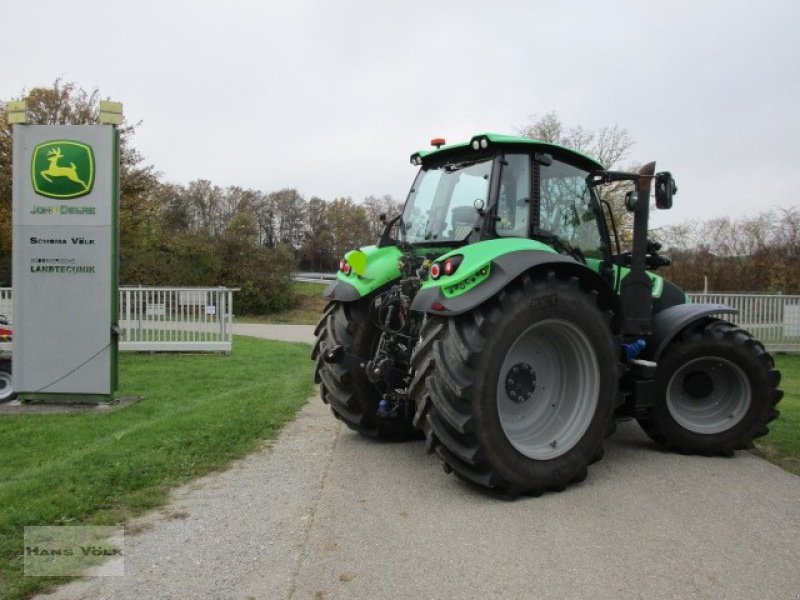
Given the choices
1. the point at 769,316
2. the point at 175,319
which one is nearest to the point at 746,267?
the point at 769,316

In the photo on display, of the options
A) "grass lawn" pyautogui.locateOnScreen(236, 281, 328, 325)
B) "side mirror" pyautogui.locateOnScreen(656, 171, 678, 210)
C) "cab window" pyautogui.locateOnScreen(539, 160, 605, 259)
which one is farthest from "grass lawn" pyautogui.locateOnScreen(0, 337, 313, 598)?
"grass lawn" pyautogui.locateOnScreen(236, 281, 328, 325)

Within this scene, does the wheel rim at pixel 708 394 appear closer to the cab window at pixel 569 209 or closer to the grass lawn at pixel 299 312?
the cab window at pixel 569 209

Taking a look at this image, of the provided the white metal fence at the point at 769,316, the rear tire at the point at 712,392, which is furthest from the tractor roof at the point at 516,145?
the white metal fence at the point at 769,316

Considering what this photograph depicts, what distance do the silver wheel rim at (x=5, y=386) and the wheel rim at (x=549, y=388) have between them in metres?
7.20

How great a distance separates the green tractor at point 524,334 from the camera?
12.7 feet

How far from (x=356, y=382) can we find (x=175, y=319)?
31.2ft

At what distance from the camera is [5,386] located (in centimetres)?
850

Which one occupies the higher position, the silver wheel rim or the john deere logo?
the john deere logo

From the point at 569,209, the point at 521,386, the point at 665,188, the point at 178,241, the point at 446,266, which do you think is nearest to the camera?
the point at 446,266

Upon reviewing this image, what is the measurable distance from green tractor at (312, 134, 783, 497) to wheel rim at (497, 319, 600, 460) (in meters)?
0.01

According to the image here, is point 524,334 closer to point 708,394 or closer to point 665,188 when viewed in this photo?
point 665,188

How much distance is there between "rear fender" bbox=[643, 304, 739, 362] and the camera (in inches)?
197

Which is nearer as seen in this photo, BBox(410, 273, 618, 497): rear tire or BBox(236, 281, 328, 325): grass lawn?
BBox(410, 273, 618, 497): rear tire

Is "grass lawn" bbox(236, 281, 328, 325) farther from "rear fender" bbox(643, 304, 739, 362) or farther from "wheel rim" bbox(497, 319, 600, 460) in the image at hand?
"wheel rim" bbox(497, 319, 600, 460)
